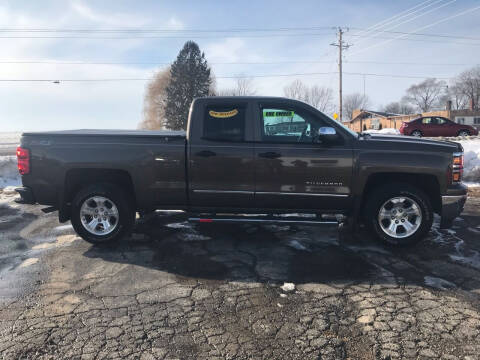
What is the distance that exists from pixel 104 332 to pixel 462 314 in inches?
120

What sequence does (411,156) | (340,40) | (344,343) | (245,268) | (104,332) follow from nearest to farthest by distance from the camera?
(344,343), (104,332), (245,268), (411,156), (340,40)

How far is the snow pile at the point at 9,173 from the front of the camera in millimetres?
10183

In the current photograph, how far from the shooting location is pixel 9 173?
34.7ft

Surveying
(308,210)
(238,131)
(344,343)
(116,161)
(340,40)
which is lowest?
(344,343)

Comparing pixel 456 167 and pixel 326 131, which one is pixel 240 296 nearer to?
pixel 326 131

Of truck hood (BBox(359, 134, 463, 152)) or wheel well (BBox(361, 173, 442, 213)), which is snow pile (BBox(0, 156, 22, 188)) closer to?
wheel well (BBox(361, 173, 442, 213))

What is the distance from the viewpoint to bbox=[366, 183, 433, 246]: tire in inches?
180

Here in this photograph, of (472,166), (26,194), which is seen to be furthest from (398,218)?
(472,166)

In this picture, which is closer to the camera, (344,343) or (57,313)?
(344,343)

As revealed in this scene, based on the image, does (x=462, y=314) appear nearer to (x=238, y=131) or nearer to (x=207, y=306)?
(x=207, y=306)

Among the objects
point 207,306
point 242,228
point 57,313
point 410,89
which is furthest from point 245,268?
point 410,89

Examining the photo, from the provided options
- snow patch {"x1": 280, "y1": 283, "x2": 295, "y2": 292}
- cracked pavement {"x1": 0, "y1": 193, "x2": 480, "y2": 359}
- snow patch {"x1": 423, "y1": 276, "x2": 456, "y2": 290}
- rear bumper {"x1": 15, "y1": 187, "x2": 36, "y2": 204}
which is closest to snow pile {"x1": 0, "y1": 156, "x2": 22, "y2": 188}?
cracked pavement {"x1": 0, "y1": 193, "x2": 480, "y2": 359}

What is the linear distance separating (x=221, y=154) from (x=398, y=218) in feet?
8.26

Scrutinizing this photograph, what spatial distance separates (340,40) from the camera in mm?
40094
